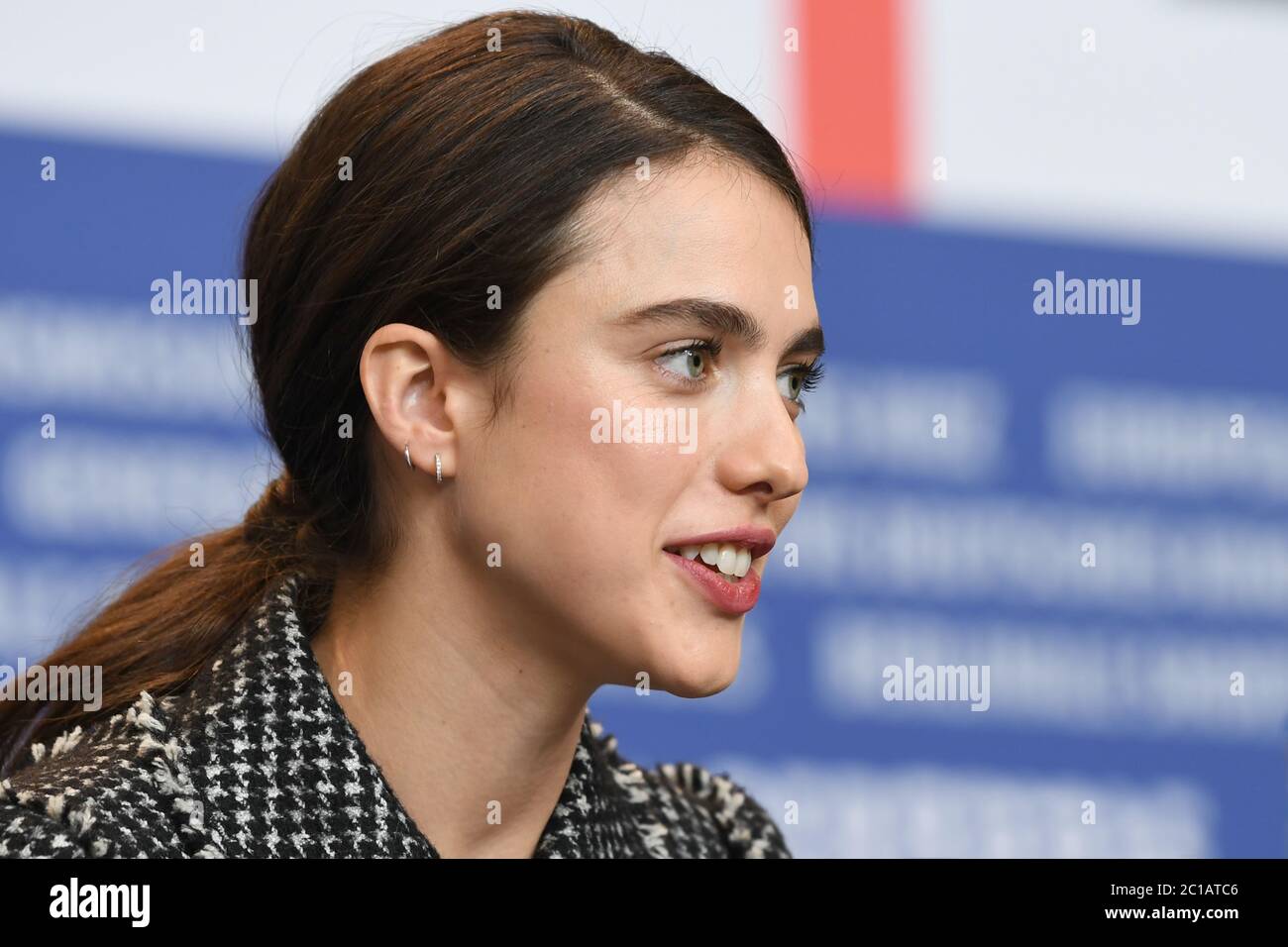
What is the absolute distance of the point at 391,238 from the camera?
128 cm

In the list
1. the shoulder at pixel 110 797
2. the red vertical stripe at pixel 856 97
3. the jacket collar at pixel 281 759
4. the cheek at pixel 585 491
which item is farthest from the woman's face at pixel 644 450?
the red vertical stripe at pixel 856 97

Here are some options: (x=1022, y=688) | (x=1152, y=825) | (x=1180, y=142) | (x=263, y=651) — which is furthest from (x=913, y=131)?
(x=263, y=651)

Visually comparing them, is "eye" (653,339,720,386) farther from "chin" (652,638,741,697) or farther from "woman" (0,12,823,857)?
"chin" (652,638,741,697)

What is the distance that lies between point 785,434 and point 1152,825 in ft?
4.60

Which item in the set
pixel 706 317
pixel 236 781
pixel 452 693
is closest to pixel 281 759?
pixel 236 781

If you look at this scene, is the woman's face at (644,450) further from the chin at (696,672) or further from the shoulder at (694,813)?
the shoulder at (694,813)

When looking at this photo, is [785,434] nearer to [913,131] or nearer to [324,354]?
[324,354]

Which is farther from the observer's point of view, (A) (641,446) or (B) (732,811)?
(B) (732,811)

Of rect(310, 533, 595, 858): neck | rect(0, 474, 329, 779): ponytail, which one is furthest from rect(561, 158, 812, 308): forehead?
rect(0, 474, 329, 779): ponytail

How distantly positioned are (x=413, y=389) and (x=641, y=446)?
208 mm

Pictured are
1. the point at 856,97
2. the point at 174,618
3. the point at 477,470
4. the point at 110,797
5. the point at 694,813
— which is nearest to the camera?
the point at 110,797

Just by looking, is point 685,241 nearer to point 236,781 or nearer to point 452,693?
point 452,693

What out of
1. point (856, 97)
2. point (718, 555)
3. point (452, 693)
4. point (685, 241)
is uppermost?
point (856, 97)
